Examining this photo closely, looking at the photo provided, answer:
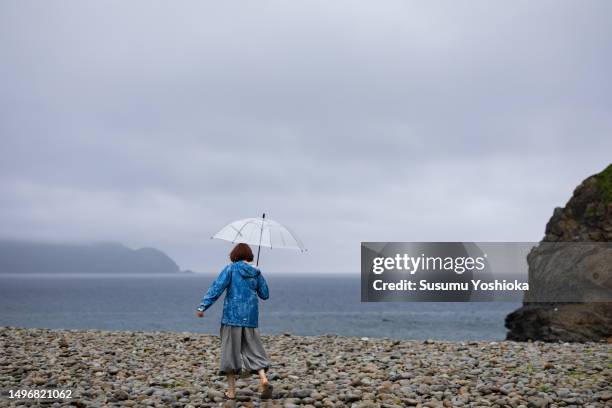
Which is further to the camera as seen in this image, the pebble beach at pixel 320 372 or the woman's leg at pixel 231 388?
the pebble beach at pixel 320 372

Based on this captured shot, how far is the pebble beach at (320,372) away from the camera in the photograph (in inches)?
397

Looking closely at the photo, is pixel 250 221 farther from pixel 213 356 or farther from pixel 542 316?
pixel 542 316

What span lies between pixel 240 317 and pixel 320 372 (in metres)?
3.32

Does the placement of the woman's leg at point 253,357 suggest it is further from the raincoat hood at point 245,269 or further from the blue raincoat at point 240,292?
the raincoat hood at point 245,269

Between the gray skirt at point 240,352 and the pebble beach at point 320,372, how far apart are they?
0.52 meters

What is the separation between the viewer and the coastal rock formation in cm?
2669

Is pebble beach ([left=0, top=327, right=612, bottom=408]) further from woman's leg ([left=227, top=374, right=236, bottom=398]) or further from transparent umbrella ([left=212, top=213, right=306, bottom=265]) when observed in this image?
transparent umbrella ([left=212, top=213, right=306, bottom=265])

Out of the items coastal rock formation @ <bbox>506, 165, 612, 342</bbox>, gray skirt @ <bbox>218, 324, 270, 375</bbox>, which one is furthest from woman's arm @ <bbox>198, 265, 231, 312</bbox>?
coastal rock formation @ <bbox>506, 165, 612, 342</bbox>

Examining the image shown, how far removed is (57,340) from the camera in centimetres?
1719

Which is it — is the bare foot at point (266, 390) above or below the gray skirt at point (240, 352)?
below

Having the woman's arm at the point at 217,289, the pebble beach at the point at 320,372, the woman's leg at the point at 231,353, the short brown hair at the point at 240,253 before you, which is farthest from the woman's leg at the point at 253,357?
the short brown hair at the point at 240,253

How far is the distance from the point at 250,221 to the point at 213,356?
6.30 metres

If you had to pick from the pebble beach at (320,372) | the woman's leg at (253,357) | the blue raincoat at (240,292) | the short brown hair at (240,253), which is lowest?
the pebble beach at (320,372)

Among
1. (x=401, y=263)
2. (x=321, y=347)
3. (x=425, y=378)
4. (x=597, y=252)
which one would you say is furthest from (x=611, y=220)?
(x=425, y=378)
